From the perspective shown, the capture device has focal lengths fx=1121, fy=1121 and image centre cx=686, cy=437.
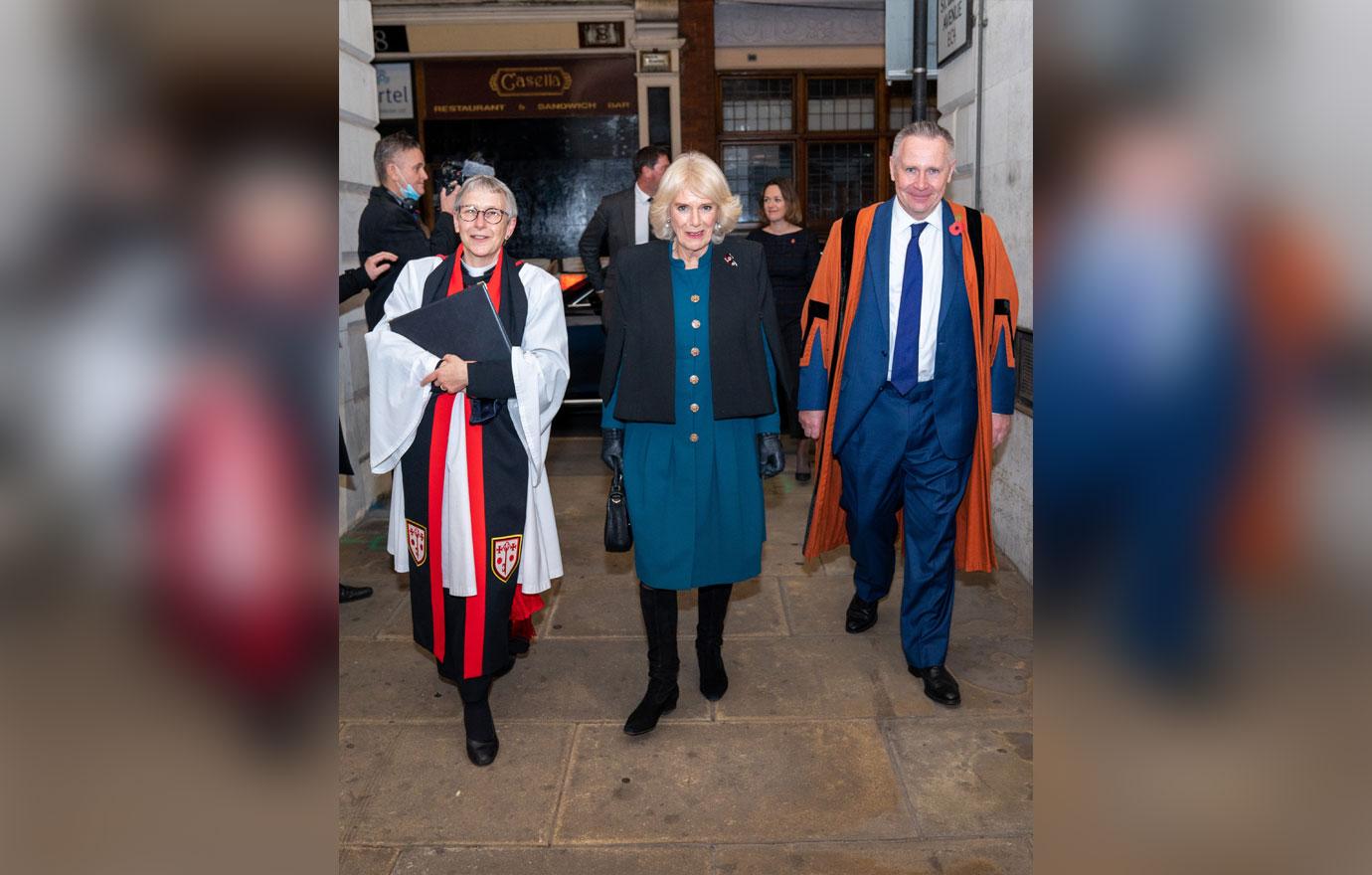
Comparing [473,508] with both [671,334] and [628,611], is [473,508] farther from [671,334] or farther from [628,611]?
[628,611]

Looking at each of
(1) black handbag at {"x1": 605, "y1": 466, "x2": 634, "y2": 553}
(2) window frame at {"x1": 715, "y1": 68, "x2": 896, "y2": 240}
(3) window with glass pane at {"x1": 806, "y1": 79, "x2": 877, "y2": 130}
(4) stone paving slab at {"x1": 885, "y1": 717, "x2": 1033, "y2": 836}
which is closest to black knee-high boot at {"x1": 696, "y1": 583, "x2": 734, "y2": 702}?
(1) black handbag at {"x1": 605, "y1": 466, "x2": 634, "y2": 553}

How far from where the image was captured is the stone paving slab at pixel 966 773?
343 cm

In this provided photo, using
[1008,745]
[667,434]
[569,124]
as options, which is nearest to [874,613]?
[1008,745]

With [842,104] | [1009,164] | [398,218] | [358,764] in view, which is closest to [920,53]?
[1009,164]

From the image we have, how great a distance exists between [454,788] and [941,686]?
6.06ft

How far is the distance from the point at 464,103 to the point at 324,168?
16231 mm

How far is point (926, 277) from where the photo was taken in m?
4.18

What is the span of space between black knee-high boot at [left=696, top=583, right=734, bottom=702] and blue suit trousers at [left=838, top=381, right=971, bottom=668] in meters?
0.72

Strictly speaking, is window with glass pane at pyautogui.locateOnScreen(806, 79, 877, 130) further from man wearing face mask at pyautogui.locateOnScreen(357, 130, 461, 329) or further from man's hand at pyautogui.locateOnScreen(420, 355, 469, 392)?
man's hand at pyautogui.locateOnScreen(420, 355, 469, 392)

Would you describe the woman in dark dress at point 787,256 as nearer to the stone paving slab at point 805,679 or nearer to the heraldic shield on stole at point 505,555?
the stone paving slab at point 805,679

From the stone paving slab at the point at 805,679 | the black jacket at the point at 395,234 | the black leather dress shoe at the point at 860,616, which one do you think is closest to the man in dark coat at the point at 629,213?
the black jacket at the point at 395,234

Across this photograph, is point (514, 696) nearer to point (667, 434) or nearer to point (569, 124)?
point (667, 434)

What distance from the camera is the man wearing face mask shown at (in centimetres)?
547

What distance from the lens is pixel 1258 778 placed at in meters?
0.65
